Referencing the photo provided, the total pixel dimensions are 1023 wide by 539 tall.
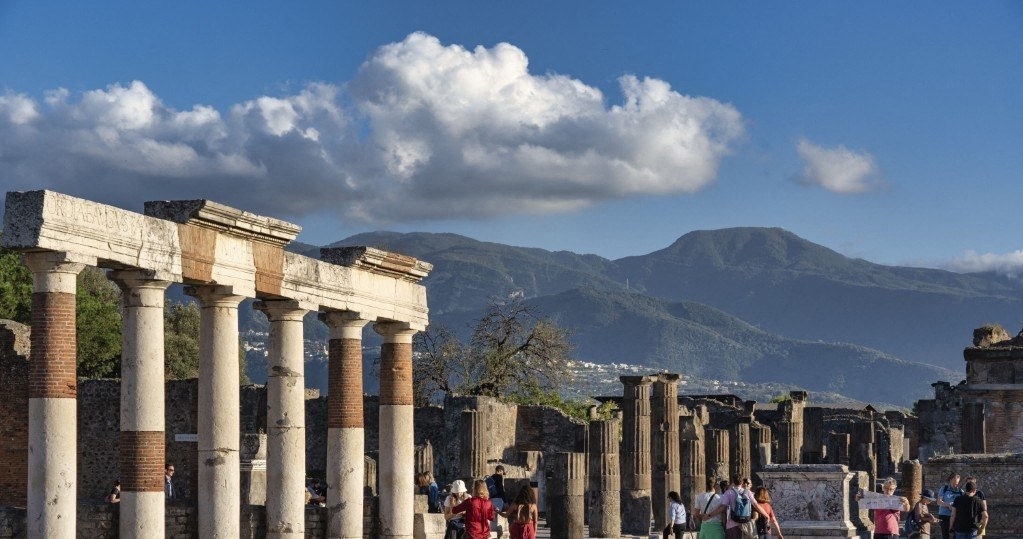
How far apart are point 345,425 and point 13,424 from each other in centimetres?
760

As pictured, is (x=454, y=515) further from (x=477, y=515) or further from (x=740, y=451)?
(x=740, y=451)

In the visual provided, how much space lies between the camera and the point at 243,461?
29438 millimetres

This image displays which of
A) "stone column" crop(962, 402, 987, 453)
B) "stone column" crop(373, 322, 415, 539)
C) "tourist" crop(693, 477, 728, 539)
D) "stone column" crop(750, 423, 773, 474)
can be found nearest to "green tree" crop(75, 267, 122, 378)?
"stone column" crop(750, 423, 773, 474)

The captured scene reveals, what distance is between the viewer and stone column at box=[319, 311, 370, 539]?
2697 cm

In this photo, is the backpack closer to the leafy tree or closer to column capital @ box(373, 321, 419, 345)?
column capital @ box(373, 321, 419, 345)

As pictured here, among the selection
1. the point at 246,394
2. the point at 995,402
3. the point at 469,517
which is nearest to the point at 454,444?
→ the point at 246,394

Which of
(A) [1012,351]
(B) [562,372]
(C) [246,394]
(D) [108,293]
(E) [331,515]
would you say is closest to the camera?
(E) [331,515]

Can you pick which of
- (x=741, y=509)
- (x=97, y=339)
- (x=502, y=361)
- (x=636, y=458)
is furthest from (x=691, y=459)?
(x=741, y=509)

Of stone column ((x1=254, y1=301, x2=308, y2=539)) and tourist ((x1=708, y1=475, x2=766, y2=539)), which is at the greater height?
stone column ((x1=254, y1=301, x2=308, y2=539))

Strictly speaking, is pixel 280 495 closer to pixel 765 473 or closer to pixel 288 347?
pixel 288 347

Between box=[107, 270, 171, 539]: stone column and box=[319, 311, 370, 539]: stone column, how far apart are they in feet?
19.5

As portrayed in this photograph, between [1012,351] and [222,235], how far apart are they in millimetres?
40765

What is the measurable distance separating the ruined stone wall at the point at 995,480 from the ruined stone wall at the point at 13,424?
64.2ft

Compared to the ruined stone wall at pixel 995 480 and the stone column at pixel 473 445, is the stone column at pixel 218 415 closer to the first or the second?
the ruined stone wall at pixel 995 480
